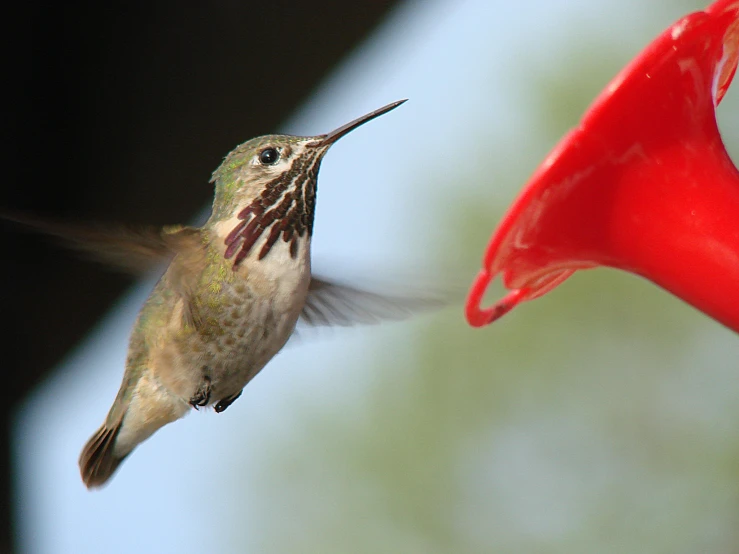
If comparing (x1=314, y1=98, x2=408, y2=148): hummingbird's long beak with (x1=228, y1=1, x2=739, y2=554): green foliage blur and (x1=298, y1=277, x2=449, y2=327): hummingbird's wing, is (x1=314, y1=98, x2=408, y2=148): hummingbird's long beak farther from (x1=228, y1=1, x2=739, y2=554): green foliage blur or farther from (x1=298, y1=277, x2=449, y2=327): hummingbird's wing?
(x1=228, y1=1, x2=739, y2=554): green foliage blur

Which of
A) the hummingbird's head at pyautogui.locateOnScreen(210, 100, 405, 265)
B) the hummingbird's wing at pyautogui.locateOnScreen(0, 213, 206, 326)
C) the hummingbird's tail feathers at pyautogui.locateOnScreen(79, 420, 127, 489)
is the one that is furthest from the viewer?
the hummingbird's tail feathers at pyautogui.locateOnScreen(79, 420, 127, 489)

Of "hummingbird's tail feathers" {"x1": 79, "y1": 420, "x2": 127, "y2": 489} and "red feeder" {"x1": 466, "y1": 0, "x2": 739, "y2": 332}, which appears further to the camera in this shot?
"hummingbird's tail feathers" {"x1": 79, "y1": 420, "x2": 127, "y2": 489}

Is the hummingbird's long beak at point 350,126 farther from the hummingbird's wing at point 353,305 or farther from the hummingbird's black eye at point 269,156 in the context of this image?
the hummingbird's wing at point 353,305

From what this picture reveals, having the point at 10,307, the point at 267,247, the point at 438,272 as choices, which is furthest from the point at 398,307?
the point at 10,307

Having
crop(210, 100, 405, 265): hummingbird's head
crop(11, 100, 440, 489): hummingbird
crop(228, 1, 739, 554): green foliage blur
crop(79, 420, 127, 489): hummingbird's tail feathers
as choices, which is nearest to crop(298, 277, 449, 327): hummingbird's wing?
crop(11, 100, 440, 489): hummingbird

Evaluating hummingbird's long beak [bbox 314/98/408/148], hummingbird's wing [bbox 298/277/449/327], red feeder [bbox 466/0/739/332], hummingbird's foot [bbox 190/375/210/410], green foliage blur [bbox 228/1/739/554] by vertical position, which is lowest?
green foliage blur [bbox 228/1/739/554]

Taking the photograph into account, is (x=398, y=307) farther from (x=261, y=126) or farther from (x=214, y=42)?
(x=214, y=42)

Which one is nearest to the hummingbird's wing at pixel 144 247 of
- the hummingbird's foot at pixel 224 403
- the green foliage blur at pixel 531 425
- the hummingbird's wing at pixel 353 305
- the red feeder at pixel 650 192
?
the hummingbird's foot at pixel 224 403

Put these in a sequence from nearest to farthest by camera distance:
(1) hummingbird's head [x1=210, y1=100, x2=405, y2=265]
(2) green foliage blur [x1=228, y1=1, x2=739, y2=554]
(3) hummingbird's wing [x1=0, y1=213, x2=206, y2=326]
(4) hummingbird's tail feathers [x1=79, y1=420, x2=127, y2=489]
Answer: (3) hummingbird's wing [x1=0, y1=213, x2=206, y2=326] < (1) hummingbird's head [x1=210, y1=100, x2=405, y2=265] < (4) hummingbird's tail feathers [x1=79, y1=420, x2=127, y2=489] < (2) green foliage blur [x1=228, y1=1, x2=739, y2=554]
